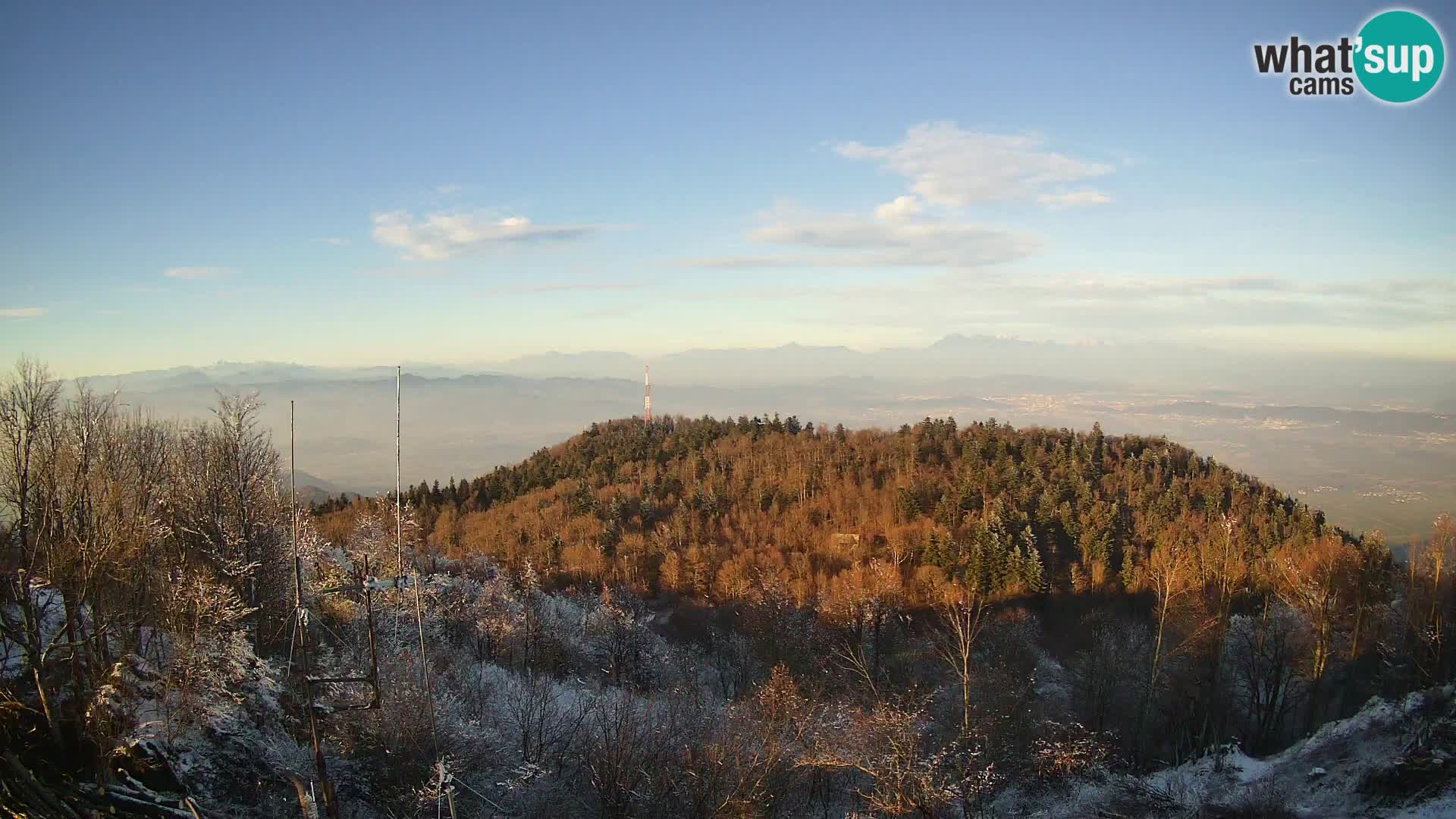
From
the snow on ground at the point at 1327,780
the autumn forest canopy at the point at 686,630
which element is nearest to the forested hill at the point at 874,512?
the autumn forest canopy at the point at 686,630

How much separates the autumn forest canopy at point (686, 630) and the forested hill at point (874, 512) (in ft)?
1.10

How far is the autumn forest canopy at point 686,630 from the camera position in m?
17.3

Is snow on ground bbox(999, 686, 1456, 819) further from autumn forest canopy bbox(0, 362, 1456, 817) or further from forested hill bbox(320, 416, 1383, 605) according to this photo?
forested hill bbox(320, 416, 1383, 605)

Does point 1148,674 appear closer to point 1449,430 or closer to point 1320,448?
point 1449,430

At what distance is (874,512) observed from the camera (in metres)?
60.1

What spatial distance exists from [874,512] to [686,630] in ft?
64.9

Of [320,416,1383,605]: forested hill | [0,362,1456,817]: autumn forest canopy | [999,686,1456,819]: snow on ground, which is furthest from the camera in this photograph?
[320,416,1383,605]: forested hill

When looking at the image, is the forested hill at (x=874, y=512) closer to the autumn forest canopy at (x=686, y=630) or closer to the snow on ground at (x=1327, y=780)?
the autumn forest canopy at (x=686, y=630)

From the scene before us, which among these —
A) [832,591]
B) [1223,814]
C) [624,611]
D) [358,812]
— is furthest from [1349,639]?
[358,812]

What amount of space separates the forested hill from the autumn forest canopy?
0.34 meters

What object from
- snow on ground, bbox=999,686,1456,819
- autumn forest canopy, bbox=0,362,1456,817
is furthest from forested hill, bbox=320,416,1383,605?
snow on ground, bbox=999,686,1456,819

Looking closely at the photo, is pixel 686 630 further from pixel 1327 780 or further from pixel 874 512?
pixel 1327 780

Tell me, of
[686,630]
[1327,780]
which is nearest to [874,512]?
[686,630]

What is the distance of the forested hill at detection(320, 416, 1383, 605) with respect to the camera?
48281 mm
